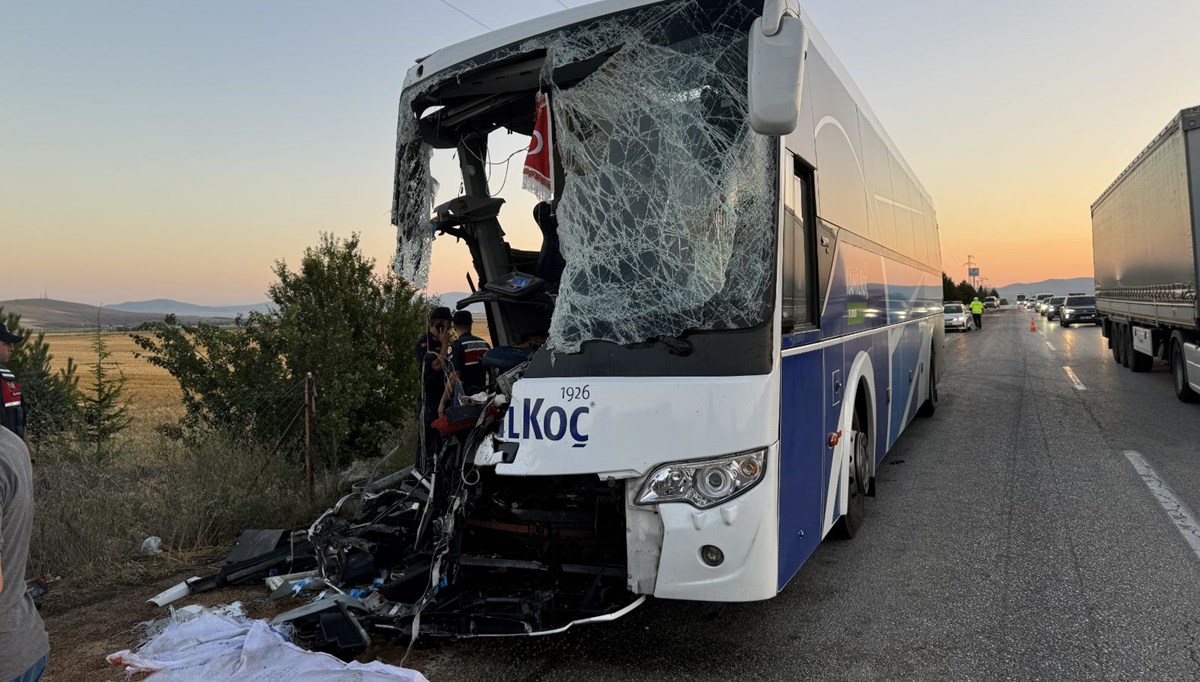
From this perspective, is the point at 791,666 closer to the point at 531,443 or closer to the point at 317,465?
the point at 531,443

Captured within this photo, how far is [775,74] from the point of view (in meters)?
2.97

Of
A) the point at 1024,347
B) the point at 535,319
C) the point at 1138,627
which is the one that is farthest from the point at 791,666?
the point at 1024,347

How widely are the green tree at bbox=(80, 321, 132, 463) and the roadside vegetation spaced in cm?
4

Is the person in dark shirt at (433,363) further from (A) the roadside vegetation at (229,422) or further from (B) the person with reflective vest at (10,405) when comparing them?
(B) the person with reflective vest at (10,405)

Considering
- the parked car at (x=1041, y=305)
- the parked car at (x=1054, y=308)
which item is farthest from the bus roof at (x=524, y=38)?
the parked car at (x=1041, y=305)

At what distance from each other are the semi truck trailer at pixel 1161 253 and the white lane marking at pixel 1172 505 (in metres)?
4.21

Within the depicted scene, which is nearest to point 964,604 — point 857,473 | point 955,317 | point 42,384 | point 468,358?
point 857,473

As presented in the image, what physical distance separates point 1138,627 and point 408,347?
9.07 m

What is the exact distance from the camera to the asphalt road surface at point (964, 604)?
3.57m

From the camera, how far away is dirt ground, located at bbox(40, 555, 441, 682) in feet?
12.3

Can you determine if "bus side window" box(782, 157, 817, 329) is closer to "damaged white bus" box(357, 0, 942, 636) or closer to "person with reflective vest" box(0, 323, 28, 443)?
"damaged white bus" box(357, 0, 942, 636)

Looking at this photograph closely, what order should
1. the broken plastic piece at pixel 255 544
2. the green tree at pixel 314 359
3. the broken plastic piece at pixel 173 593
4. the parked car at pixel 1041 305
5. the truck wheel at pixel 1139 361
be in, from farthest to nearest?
the parked car at pixel 1041 305 → the truck wheel at pixel 1139 361 → the green tree at pixel 314 359 → the broken plastic piece at pixel 255 544 → the broken plastic piece at pixel 173 593

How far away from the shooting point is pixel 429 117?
16.1 ft

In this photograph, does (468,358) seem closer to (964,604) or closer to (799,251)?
(799,251)
